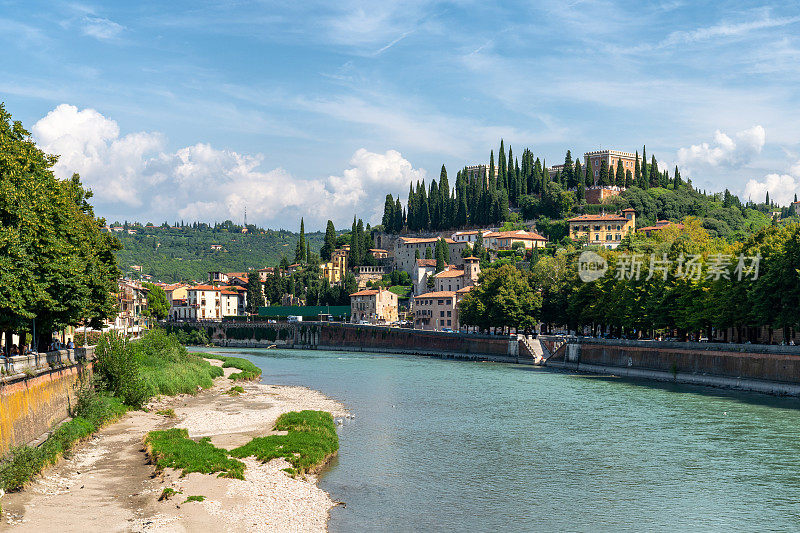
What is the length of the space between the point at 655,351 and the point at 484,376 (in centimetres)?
1423

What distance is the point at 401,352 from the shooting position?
111500mm

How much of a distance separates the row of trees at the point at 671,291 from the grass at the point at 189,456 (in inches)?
1479

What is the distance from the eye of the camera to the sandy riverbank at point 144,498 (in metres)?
21.0

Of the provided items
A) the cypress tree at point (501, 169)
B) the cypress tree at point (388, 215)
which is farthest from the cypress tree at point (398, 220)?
the cypress tree at point (501, 169)

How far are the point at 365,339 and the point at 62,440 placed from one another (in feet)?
306

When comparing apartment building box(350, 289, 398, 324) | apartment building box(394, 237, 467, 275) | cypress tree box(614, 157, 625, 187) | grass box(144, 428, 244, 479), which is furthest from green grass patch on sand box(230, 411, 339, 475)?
cypress tree box(614, 157, 625, 187)

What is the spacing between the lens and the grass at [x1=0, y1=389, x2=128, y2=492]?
23234 mm

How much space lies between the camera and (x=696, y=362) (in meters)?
58.0

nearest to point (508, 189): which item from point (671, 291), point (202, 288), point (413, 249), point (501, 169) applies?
point (501, 169)

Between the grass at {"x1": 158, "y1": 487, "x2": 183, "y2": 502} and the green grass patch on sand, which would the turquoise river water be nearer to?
the green grass patch on sand

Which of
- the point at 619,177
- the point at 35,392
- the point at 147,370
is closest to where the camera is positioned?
the point at 35,392

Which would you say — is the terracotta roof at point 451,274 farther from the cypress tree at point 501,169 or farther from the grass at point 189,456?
the grass at point 189,456

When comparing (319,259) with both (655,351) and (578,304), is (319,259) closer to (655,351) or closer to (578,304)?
(578,304)

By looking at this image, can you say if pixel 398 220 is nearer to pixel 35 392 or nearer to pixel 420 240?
pixel 420 240
